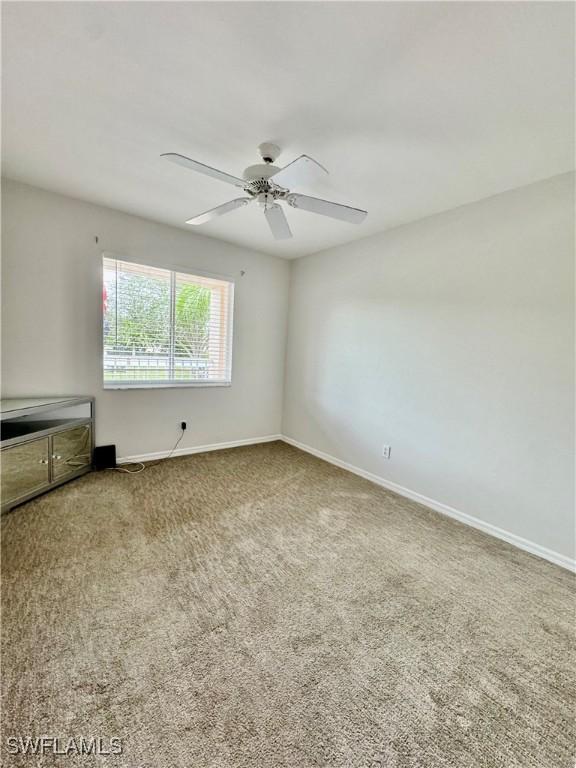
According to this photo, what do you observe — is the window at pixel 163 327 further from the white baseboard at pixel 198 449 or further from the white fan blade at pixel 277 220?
the white fan blade at pixel 277 220

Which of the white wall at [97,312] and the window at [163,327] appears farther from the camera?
the window at [163,327]

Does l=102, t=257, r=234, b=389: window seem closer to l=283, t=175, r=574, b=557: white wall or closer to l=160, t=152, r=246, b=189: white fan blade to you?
l=283, t=175, r=574, b=557: white wall

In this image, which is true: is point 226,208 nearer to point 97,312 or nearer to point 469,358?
point 97,312

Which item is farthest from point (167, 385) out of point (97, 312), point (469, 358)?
point (469, 358)

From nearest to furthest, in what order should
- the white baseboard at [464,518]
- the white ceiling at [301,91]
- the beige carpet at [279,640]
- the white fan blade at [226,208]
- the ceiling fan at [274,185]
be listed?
the beige carpet at [279,640], the white ceiling at [301,91], the ceiling fan at [274,185], the white fan blade at [226,208], the white baseboard at [464,518]

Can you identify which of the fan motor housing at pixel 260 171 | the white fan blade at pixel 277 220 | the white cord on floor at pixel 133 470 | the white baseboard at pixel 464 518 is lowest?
the white baseboard at pixel 464 518

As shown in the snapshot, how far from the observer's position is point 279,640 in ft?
Answer: 4.86

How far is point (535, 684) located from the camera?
1.35 metres

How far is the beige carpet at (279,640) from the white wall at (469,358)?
1.55 ft

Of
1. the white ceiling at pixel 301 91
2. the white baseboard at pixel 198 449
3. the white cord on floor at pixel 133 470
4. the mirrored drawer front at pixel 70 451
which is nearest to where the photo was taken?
the white ceiling at pixel 301 91

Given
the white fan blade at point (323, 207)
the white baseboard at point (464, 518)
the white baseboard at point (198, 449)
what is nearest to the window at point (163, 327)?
the white baseboard at point (198, 449)

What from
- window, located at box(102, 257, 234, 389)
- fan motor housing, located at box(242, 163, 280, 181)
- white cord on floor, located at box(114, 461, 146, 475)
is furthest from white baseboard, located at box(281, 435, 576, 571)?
fan motor housing, located at box(242, 163, 280, 181)

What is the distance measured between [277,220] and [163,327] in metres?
1.91

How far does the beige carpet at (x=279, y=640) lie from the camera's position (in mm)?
1108
